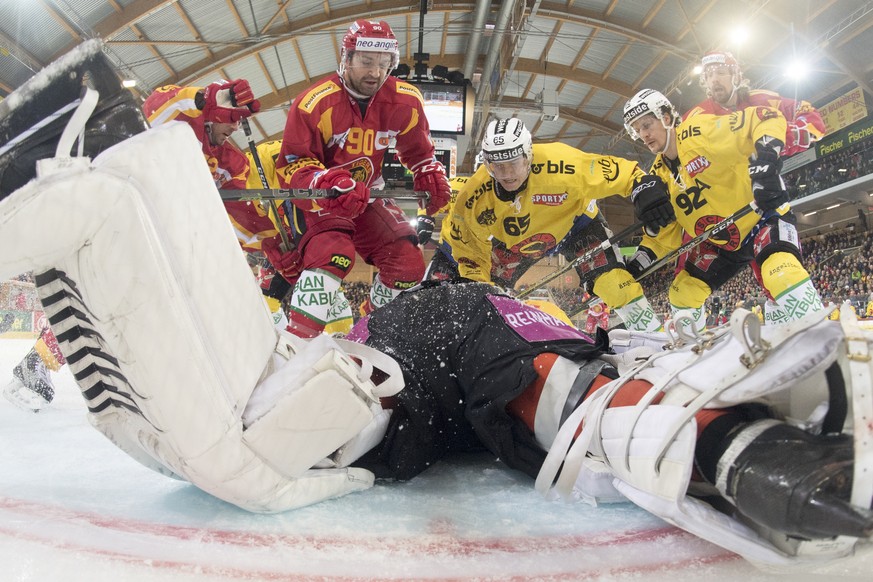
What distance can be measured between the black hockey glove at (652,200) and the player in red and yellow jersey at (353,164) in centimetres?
112

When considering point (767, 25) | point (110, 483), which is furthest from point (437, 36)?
point (110, 483)

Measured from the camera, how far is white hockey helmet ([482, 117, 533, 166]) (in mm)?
2914

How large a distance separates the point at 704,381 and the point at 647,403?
0.27 feet

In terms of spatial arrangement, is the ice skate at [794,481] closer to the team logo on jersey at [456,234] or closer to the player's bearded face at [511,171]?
the player's bearded face at [511,171]

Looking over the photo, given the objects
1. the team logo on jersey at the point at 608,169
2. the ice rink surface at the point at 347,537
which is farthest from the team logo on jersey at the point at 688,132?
the ice rink surface at the point at 347,537

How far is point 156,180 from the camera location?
28.5 inches

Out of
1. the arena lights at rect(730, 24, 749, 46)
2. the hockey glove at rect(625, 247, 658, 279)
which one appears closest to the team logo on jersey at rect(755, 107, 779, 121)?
the hockey glove at rect(625, 247, 658, 279)

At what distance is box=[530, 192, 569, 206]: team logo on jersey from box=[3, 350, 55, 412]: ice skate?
2.39 m

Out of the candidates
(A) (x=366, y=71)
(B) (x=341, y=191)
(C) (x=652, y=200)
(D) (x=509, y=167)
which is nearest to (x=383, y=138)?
(A) (x=366, y=71)

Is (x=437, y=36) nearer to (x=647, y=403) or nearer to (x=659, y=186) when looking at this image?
(x=659, y=186)

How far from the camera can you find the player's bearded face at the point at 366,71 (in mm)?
2521

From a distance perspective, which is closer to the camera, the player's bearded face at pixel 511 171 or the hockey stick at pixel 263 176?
the player's bearded face at pixel 511 171

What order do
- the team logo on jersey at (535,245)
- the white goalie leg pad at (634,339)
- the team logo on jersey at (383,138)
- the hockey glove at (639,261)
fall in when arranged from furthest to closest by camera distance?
the hockey glove at (639,261) < the team logo on jersey at (535,245) < the team logo on jersey at (383,138) < the white goalie leg pad at (634,339)

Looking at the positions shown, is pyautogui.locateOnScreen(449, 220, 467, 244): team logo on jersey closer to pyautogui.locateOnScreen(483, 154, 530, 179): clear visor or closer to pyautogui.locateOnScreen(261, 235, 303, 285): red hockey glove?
pyautogui.locateOnScreen(483, 154, 530, 179): clear visor
